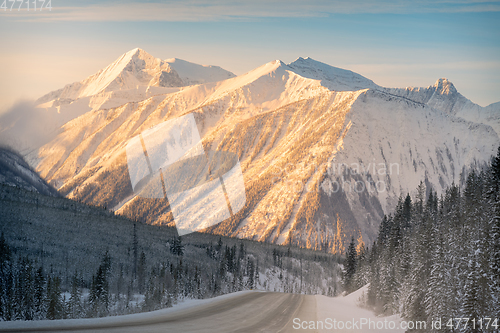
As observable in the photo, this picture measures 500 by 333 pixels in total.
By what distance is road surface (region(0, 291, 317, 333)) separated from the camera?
27.1 metres

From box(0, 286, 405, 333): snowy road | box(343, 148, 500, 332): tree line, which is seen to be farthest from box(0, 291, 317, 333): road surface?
box(343, 148, 500, 332): tree line

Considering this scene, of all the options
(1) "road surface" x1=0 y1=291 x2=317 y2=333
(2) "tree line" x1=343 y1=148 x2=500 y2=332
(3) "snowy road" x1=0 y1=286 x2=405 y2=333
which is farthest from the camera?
(2) "tree line" x1=343 y1=148 x2=500 y2=332

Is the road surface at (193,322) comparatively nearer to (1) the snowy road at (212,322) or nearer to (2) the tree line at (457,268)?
(1) the snowy road at (212,322)

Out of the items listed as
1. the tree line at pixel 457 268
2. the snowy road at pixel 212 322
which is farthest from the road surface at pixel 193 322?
the tree line at pixel 457 268

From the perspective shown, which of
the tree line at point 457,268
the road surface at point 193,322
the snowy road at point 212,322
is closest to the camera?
the road surface at point 193,322

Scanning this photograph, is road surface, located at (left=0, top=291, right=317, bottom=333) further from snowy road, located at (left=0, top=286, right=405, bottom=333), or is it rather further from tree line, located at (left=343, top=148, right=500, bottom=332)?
tree line, located at (left=343, top=148, right=500, bottom=332)

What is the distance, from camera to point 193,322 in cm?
3294

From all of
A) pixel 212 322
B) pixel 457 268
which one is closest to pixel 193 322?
pixel 212 322

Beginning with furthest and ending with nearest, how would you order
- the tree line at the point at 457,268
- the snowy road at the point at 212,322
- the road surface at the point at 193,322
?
1. the tree line at the point at 457,268
2. the snowy road at the point at 212,322
3. the road surface at the point at 193,322

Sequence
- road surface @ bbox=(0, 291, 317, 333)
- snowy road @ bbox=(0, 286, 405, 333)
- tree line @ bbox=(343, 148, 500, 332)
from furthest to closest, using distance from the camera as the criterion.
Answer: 1. tree line @ bbox=(343, 148, 500, 332)
2. snowy road @ bbox=(0, 286, 405, 333)
3. road surface @ bbox=(0, 291, 317, 333)

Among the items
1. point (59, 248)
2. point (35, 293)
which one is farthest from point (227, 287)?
point (35, 293)

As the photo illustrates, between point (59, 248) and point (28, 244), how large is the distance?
703cm

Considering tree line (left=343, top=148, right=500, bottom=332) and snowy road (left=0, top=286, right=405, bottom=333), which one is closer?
snowy road (left=0, top=286, right=405, bottom=333)

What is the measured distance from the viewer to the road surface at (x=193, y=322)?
2714 centimetres
